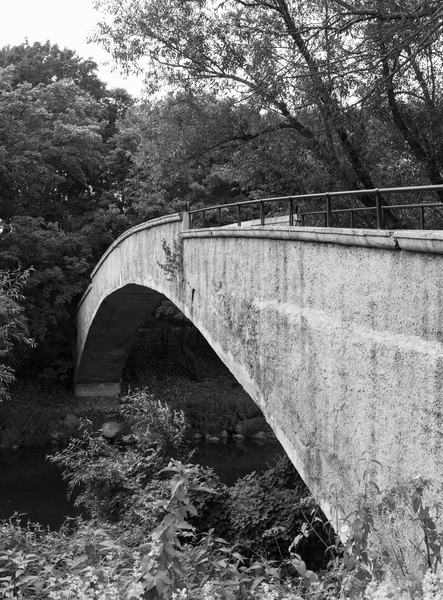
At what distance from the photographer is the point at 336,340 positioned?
20.1 feet

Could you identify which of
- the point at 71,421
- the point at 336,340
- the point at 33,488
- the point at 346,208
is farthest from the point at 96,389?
the point at 336,340

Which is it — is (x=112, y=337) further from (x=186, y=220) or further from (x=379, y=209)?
(x=379, y=209)

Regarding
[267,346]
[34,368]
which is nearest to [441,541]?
[267,346]

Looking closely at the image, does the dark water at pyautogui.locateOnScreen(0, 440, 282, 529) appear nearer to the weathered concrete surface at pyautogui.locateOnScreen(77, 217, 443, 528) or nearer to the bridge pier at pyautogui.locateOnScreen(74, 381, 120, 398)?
the bridge pier at pyautogui.locateOnScreen(74, 381, 120, 398)

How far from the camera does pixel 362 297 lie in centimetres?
571

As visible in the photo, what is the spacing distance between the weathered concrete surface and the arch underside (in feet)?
29.3

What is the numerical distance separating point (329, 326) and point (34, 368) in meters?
19.8

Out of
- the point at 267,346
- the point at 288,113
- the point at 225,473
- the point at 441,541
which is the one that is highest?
the point at 288,113

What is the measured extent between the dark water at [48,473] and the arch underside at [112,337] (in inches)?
149

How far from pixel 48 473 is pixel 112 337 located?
5.43 meters

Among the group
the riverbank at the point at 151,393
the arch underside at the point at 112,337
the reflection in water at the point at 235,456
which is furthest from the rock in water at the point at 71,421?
the reflection in water at the point at 235,456

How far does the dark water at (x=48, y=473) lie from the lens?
15.7 metres

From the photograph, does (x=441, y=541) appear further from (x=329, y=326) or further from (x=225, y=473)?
(x=225, y=473)

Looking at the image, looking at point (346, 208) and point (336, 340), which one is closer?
point (336, 340)
